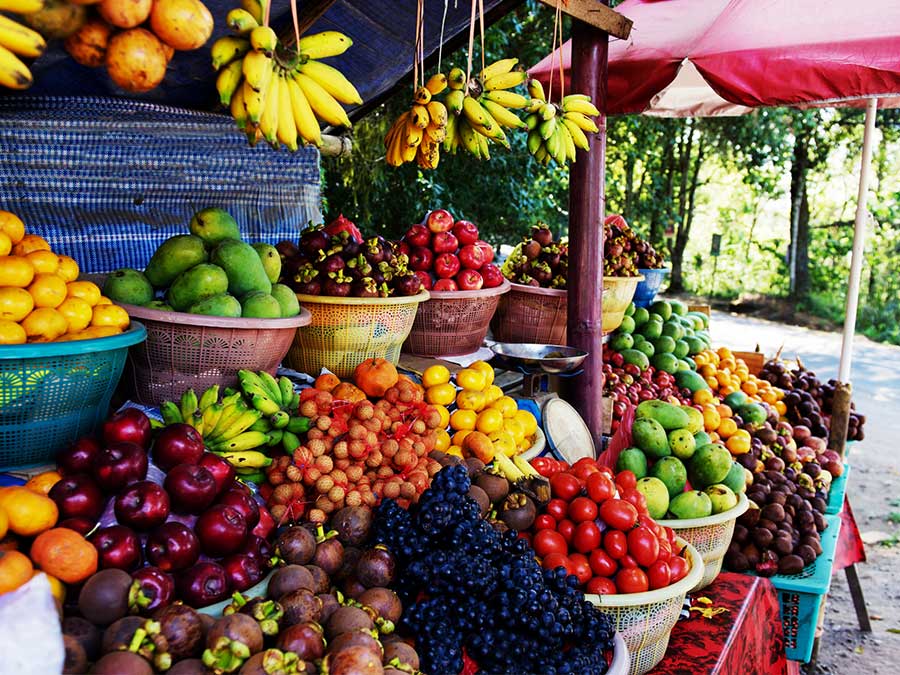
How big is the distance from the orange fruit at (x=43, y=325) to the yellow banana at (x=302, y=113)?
0.91 metres

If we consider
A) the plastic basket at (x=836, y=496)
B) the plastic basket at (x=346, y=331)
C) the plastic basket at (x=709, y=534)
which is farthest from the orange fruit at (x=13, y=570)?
the plastic basket at (x=836, y=496)

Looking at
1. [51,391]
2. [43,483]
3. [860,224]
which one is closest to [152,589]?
[43,483]

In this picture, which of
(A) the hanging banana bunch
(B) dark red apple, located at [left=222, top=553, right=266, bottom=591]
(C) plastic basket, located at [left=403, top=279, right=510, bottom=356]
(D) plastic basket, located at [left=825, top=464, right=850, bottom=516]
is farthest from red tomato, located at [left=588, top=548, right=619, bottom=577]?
(D) plastic basket, located at [left=825, top=464, right=850, bottom=516]

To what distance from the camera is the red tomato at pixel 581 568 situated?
243cm

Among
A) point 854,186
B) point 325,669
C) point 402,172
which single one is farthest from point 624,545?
point 854,186

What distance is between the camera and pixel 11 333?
2014mm

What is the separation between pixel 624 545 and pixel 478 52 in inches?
238

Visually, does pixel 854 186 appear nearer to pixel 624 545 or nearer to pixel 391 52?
pixel 391 52

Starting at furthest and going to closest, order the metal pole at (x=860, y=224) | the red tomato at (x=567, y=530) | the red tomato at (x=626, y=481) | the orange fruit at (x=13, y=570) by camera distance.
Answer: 1. the metal pole at (x=860, y=224)
2. the red tomato at (x=626, y=481)
3. the red tomato at (x=567, y=530)
4. the orange fruit at (x=13, y=570)

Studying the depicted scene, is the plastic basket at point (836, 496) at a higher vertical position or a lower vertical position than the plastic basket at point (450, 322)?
lower

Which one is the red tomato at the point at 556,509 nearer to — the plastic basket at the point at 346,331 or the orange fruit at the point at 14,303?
the plastic basket at the point at 346,331

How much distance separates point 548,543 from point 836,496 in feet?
10.0

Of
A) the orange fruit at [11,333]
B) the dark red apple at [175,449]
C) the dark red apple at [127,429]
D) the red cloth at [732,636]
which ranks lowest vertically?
the red cloth at [732,636]

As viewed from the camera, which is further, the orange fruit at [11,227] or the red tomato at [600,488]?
the red tomato at [600,488]
